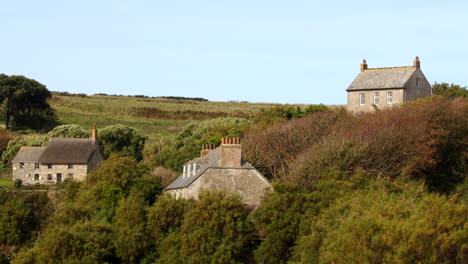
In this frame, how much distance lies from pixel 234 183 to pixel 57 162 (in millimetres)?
29104

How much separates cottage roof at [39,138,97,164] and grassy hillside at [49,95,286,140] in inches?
867

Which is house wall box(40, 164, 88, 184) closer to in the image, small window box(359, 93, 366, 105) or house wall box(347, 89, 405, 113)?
house wall box(347, 89, 405, 113)

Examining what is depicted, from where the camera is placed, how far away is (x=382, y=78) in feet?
212

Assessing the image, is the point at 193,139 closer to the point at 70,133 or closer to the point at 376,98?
the point at 70,133

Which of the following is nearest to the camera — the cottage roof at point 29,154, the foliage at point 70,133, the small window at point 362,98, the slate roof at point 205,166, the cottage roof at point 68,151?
the slate roof at point 205,166

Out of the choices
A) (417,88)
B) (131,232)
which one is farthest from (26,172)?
(417,88)

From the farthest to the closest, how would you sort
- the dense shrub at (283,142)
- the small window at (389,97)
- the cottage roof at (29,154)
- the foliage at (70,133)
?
the foliage at (70,133) → the cottage roof at (29,154) → the small window at (389,97) → the dense shrub at (283,142)

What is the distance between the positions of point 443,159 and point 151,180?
20.3m

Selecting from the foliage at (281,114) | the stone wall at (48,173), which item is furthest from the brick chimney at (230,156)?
the stone wall at (48,173)

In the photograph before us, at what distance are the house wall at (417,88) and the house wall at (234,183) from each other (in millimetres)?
18014

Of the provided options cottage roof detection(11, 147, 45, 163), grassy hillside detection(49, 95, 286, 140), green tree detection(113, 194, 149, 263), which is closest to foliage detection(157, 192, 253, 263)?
green tree detection(113, 194, 149, 263)

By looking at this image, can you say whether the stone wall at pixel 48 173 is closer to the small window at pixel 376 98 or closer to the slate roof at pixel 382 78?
the slate roof at pixel 382 78

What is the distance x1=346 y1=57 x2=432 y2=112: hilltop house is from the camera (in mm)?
63156

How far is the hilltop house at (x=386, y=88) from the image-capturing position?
207 feet
